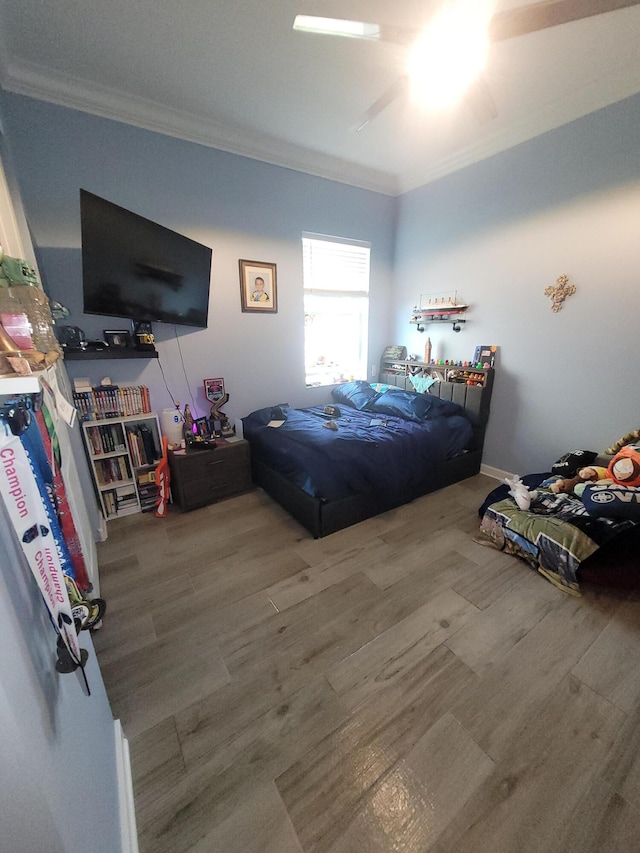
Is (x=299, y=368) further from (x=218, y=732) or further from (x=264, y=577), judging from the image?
(x=218, y=732)

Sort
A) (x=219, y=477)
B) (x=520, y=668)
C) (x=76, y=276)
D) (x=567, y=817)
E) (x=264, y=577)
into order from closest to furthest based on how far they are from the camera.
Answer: (x=567, y=817)
(x=520, y=668)
(x=264, y=577)
(x=76, y=276)
(x=219, y=477)

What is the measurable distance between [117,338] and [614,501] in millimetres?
3394

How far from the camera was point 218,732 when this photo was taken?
1.16 m

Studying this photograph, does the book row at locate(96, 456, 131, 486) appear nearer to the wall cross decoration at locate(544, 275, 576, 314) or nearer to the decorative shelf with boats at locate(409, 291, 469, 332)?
the decorative shelf with boats at locate(409, 291, 469, 332)

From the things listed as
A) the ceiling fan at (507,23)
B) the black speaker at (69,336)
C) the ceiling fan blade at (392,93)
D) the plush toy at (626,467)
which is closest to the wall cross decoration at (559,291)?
the plush toy at (626,467)

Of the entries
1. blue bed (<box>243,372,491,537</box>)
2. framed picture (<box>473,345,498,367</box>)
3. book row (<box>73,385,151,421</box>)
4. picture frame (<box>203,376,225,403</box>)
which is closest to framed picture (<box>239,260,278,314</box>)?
picture frame (<box>203,376,225,403</box>)

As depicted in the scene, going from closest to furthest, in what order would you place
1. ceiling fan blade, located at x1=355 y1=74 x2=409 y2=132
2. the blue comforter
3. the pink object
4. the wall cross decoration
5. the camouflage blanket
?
1. the pink object
2. ceiling fan blade, located at x1=355 y1=74 x2=409 y2=132
3. the camouflage blanket
4. the blue comforter
5. the wall cross decoration

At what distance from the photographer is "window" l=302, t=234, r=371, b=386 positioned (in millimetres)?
3408

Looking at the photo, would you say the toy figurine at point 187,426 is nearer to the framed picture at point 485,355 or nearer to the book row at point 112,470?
the book row at point 112,470

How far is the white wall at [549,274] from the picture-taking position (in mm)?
2197

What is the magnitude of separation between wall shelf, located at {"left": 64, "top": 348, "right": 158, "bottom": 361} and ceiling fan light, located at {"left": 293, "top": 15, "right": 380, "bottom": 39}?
197cm

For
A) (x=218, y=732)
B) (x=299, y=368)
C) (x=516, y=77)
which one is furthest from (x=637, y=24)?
(x=218, y=732)

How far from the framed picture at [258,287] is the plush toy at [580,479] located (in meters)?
2.78

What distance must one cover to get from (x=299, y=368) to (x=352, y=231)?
5.20 feet
